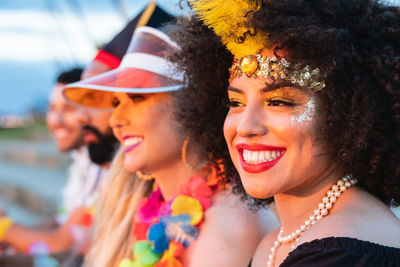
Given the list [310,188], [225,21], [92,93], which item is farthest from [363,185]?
[92,93]

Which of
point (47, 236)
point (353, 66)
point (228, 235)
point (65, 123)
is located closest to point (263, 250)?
point (228, 235)

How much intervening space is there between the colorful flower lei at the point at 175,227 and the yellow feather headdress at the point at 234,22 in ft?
2.74

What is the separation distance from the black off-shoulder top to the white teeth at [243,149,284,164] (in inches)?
11.9

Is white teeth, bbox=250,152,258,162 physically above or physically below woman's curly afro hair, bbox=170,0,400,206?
below

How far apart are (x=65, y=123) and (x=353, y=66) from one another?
3.47m

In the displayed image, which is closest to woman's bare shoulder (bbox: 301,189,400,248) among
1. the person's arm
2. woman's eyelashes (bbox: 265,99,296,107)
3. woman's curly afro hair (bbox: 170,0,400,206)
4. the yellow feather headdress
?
woman's curly afro hair (bbox: 170,0,400,206)

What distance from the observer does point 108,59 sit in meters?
2.53

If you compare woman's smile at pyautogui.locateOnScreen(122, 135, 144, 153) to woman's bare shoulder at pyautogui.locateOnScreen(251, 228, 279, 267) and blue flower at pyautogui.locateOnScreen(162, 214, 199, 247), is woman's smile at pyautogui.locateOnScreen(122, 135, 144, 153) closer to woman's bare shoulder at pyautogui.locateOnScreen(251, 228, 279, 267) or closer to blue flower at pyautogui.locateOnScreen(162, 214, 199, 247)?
blue flower at pyautogui.locateOnScreen(162, 214, 199, 247)

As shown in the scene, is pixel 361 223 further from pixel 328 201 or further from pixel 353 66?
pixel 353 66

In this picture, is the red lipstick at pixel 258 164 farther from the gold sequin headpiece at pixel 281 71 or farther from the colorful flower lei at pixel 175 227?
the colorful flower lei at pixel 175 227

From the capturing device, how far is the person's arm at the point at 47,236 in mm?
3678

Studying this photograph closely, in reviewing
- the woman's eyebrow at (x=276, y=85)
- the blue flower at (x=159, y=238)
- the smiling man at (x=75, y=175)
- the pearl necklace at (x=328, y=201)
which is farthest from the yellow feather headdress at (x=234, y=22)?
the smiling man at (x=75, y=175)

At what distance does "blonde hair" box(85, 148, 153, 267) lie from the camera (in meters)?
2.71

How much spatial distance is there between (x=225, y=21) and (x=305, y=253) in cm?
77
